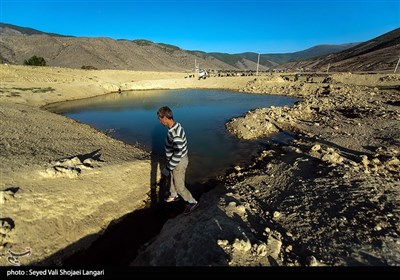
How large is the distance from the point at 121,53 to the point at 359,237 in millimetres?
153133

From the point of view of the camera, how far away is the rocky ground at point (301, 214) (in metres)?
4.46

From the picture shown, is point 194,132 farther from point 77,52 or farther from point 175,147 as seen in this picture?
point 77,52

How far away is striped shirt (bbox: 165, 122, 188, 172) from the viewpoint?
5.89m

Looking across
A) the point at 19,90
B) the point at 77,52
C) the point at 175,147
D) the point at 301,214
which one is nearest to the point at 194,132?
the point at 175,147

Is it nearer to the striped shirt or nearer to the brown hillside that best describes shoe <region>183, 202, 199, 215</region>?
the striped shirt

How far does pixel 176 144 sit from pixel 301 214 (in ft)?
11.5

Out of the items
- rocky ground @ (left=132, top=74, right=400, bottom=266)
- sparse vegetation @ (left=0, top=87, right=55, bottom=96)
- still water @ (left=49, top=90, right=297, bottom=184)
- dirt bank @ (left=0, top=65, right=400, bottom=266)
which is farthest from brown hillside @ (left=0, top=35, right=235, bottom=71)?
rocky ground @ (left=132, top=74, right=400, bottom=266)

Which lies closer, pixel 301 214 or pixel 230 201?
A: pixel 301 214

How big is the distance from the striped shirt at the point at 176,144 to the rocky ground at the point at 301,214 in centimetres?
155

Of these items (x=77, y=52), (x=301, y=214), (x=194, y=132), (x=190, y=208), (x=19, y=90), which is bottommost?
(x=194, y=132)

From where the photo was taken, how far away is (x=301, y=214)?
5930mm

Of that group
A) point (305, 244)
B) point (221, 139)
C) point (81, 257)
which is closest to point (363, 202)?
point (305, 244)

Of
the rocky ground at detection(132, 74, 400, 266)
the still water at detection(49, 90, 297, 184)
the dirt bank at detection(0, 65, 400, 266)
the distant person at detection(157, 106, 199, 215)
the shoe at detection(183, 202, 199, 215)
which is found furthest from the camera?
the still water at detection(49, 90, 297, 184)

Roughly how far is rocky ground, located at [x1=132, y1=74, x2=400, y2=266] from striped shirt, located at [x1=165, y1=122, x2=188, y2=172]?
1549mm
